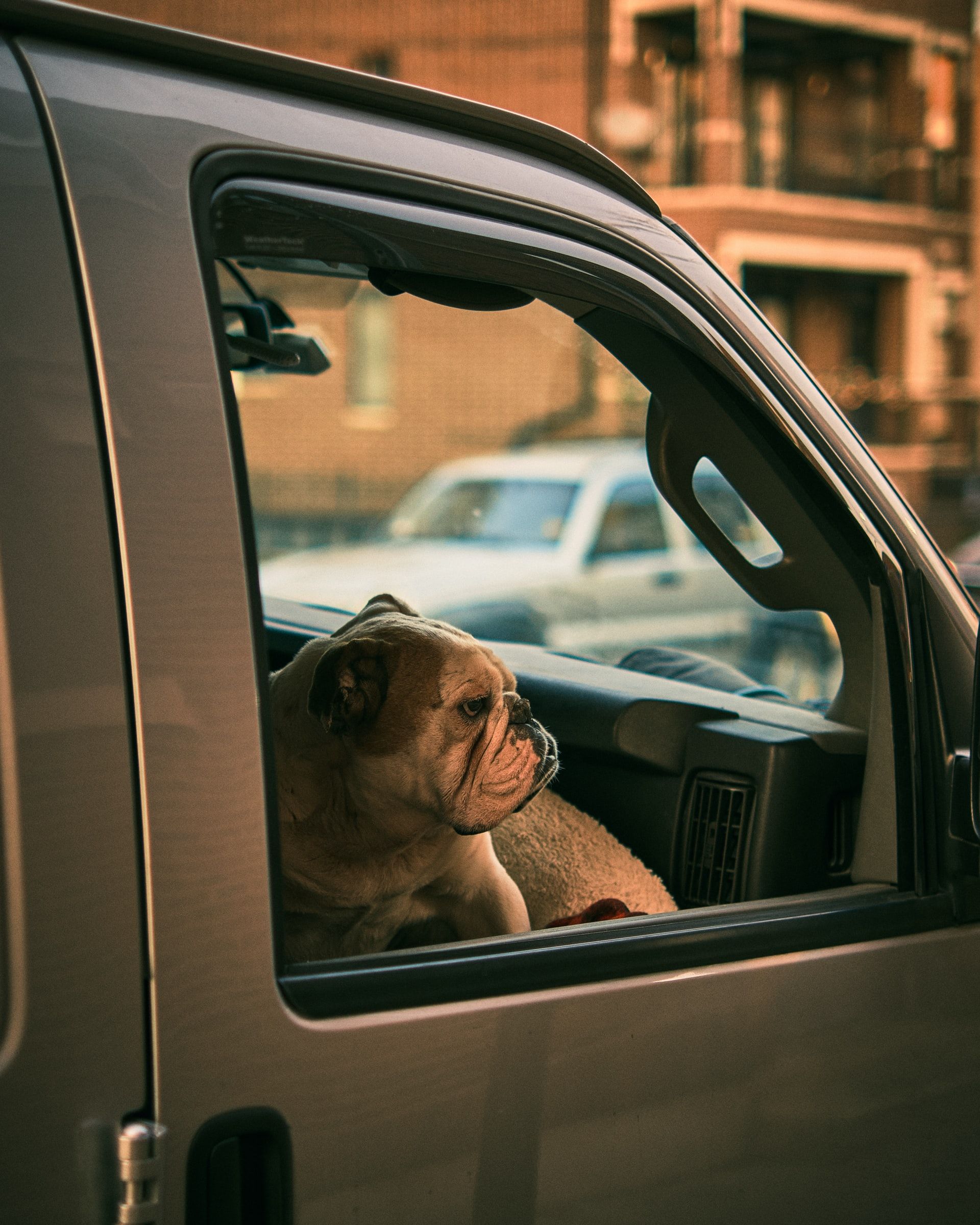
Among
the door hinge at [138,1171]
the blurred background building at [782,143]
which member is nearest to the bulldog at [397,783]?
the door hinge at [138,1171]

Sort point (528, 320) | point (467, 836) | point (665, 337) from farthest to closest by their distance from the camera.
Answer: point (528, 320)
point (467, 836)
point (665, 337)

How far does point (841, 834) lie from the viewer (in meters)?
1.90

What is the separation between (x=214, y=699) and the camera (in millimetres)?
1183

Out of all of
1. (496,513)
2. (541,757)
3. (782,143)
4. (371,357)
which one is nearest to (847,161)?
(782,143)

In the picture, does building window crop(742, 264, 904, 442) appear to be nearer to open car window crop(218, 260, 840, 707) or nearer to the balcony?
the balcony

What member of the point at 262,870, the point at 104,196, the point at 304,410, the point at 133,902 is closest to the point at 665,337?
the point at 104,196

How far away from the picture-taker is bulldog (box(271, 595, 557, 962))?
187cm

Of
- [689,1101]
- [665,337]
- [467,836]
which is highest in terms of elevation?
[665,337]

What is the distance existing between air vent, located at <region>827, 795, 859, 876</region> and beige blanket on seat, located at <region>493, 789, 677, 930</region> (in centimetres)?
33

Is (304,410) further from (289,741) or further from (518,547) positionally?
(289,741)

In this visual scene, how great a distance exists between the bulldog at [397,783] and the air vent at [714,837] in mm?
253

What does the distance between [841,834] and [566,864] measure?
0.59 metres

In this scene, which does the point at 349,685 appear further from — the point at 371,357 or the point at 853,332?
the point at 853,332

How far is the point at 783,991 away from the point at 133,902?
2.60 feet
